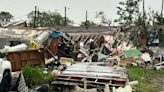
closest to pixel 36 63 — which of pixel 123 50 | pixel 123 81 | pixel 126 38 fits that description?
pixel 123 81

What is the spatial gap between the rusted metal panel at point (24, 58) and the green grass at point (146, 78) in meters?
4.12

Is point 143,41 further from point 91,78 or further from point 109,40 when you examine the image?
point 91,78

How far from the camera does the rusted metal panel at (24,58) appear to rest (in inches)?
672

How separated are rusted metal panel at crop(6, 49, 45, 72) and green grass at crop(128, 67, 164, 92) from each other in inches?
162

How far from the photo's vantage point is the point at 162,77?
18.7 metres

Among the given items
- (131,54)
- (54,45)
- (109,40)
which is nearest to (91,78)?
(54,45)

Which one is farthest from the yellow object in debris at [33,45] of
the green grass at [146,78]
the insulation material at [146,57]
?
the insulation material at [146,57]

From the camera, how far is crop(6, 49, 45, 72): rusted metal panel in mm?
17078

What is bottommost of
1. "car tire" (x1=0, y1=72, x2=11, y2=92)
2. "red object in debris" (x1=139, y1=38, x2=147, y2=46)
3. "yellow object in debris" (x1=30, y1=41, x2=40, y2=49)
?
"car tire" (x1=0, y1=72, x2=11, y2=92)

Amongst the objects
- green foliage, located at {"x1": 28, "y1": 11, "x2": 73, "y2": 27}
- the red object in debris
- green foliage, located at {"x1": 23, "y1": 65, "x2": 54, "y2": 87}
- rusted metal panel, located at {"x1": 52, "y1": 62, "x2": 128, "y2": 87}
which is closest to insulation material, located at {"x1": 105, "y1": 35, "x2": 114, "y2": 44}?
the red object in debris

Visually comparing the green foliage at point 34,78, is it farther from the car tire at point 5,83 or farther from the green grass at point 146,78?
the green grass at point 146,78

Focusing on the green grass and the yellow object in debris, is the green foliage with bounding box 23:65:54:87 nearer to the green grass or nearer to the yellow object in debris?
the green grass

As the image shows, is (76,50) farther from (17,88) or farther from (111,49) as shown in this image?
(17,88)

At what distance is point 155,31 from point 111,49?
846 cm
